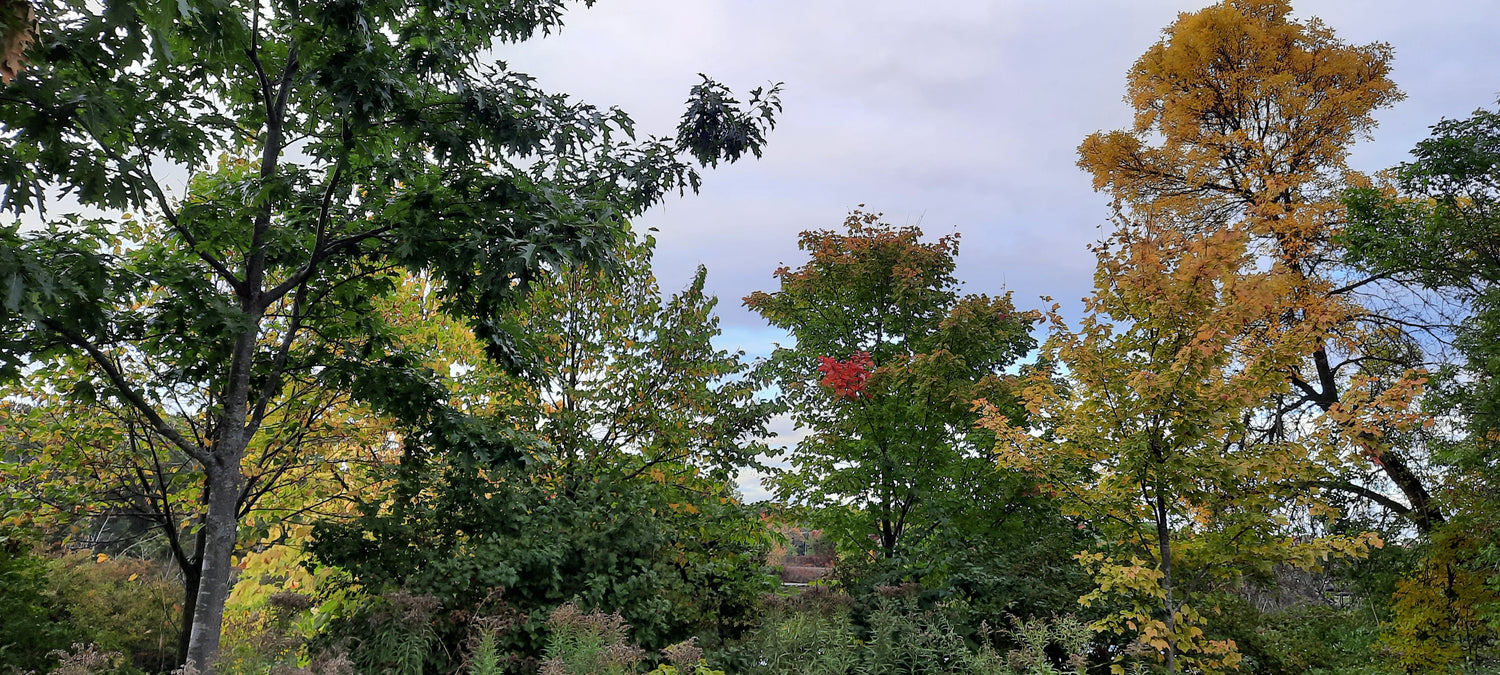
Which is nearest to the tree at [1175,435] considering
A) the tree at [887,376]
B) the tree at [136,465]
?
the tree at [887,376]

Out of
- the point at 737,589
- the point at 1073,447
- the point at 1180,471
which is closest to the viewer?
the point at 1180,471

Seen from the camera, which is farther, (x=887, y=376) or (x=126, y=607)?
(x=126, y=607)

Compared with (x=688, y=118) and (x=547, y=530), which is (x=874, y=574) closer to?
(x=547, y=530)

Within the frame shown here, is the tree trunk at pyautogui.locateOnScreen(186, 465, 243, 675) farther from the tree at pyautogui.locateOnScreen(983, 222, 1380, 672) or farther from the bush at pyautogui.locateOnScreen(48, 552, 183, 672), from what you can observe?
the tree at pyautogui.locateOnScreen(983, 222, 1380, 672)

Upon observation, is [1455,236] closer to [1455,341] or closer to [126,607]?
[1455,341]

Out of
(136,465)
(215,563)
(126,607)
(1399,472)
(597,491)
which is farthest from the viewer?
(1399,472)

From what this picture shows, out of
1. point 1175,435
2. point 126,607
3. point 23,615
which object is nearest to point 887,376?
point 1175,435

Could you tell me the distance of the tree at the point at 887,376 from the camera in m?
8.92

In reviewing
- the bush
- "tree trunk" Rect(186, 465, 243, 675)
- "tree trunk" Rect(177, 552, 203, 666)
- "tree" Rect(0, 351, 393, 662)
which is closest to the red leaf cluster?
"tree" Rect(0, 351, 393, 662)

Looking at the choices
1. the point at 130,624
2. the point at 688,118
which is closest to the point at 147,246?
the point at 688,118

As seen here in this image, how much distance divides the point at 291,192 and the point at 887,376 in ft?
20.1

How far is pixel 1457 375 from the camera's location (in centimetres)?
938

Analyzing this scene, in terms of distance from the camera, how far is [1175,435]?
606 centimetres

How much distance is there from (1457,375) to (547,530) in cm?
1064
